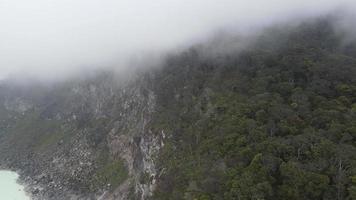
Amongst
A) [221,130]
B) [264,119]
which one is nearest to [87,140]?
[221,130]

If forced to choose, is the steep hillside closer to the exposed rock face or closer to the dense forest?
the dense forest

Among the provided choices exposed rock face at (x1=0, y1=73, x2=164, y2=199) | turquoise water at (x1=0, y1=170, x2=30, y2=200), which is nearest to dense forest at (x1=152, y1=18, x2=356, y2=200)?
exposed rock face at (x1=0, y1=73, x2=164, y2=199)

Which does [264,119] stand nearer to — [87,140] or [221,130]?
[221,130]

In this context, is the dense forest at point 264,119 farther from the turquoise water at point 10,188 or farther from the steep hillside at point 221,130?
the turquoise water at point 10,188

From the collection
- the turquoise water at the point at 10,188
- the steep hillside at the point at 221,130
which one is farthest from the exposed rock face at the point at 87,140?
the turquoise water at the point at 10,188

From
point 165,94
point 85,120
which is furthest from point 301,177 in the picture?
point 85,120

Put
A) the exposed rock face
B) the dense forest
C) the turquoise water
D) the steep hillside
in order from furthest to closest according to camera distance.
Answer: the turquoise water
the exposed rock face
the steep hillside
the dense forest
